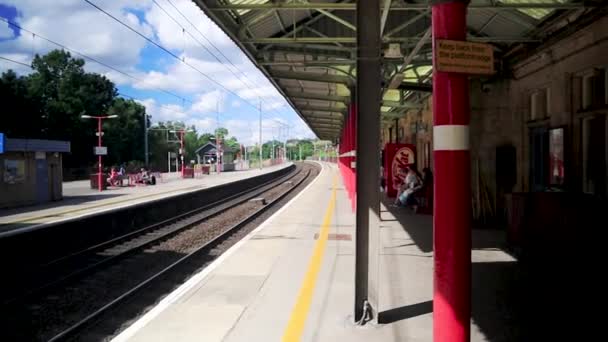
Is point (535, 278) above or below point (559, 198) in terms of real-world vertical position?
below

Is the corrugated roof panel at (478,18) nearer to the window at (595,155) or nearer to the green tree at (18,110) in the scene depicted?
the window at (595,155)

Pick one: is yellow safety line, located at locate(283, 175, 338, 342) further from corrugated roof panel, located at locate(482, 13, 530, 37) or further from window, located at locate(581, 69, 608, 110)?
corrugated roof panel, located at locate(482, 13, 530, 37)

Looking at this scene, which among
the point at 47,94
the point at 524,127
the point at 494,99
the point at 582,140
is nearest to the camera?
the point at 582,140

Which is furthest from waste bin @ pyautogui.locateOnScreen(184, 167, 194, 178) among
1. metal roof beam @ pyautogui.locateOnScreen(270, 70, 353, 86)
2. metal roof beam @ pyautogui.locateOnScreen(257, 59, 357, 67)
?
metal roof beam @ pyautogui.locateOnScreen(257, 59, 357, 67)

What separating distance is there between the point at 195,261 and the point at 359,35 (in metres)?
7.21

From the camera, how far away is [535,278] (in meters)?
6.95

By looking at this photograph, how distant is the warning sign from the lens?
12.0 ft

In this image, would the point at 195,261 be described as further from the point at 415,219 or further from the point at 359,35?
the point at 359,35

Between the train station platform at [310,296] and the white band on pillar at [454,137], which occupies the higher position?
the white band on pillar at [454,137]

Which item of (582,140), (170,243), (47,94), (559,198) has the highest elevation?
(47,94)

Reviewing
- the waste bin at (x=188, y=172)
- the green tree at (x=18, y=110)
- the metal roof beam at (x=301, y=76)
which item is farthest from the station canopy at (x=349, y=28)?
the green tree at (x=18, y=110)

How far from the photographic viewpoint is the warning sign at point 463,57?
3.64 meters

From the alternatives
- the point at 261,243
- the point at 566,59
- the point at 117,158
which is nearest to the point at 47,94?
the point at 117,158

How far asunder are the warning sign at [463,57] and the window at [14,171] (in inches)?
853
